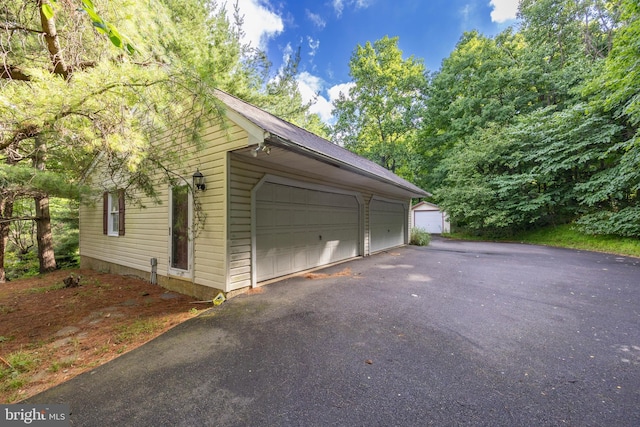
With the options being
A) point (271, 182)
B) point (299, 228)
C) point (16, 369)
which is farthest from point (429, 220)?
point (16, 369)

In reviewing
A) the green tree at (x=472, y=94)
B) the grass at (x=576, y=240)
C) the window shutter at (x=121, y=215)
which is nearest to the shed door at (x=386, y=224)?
the grass at (x=576, y=240)

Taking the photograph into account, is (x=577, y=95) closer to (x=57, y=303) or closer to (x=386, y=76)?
(x=386, y=76)

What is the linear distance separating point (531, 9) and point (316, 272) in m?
23.5

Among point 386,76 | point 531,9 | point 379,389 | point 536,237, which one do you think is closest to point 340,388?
point 379,389

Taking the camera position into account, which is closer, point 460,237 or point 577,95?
point 577,95

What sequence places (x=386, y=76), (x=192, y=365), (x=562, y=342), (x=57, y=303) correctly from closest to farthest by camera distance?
(x=192, y=365), (x=562, y=342), (x=57, y=303), (x=386, y=76)

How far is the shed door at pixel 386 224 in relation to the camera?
8984 millimetres

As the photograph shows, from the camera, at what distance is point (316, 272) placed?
20.1 feet

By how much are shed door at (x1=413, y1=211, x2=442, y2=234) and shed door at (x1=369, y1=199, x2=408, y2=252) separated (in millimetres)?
7956

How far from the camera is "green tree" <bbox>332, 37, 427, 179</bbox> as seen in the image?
781 inches

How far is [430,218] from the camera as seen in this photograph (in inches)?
757

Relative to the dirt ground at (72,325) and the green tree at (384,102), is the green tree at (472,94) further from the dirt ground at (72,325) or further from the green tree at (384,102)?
the dirt ground at (72,325)

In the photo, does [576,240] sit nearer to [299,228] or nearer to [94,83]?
[299,228]

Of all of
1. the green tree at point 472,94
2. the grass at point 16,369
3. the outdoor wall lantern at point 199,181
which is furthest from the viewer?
the green tree at point 472,94
